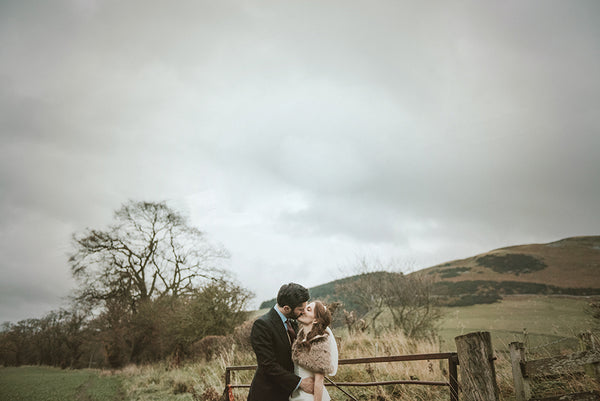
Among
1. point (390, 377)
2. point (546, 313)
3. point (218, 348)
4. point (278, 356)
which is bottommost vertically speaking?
point (546, 313)

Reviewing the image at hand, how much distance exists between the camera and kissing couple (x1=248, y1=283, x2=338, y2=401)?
101 inches

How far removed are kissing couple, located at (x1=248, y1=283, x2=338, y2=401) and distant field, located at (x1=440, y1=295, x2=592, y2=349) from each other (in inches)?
773

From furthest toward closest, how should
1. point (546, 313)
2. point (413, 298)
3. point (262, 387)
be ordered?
1. point (546, 313)
2. point (413, 298)
3. point (262, 387)

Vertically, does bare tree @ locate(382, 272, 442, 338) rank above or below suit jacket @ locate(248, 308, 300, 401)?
below

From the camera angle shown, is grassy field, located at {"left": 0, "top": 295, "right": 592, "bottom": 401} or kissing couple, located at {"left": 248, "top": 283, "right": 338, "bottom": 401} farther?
grassy field, located at {"left": 0, "top": 295, "right": 592, "bottom": 401}

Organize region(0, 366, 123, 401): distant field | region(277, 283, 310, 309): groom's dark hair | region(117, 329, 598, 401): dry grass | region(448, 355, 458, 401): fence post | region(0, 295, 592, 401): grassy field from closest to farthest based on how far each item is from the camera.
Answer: region(277, 283, 310, 309): groom's dark hair → region(448, 355, 458, 401): fence post → region(117, 329, 598, 401): dry grass → region(0, 295, 592, 401): grassy field → region(0, 366, 123, 401): distant field

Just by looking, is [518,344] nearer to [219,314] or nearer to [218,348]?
[218,348]

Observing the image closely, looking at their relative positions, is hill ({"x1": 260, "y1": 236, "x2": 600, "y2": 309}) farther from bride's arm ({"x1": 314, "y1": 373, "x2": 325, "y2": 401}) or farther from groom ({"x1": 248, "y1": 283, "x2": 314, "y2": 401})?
bride's arm ({"x1": 314, "y1": 373, "x2": 325, "y2": 401})

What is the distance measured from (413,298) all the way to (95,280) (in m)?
23.1

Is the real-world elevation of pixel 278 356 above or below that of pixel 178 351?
above

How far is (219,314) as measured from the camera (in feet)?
55.8

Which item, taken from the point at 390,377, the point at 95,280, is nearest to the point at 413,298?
the point at 390,377

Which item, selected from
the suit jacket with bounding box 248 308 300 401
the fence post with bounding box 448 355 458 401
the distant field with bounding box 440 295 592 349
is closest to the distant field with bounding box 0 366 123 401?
Answer: the suit jacket with bounding box 248 308 300 401

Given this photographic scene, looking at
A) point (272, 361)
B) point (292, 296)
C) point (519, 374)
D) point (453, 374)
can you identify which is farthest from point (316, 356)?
point (519, 374)
